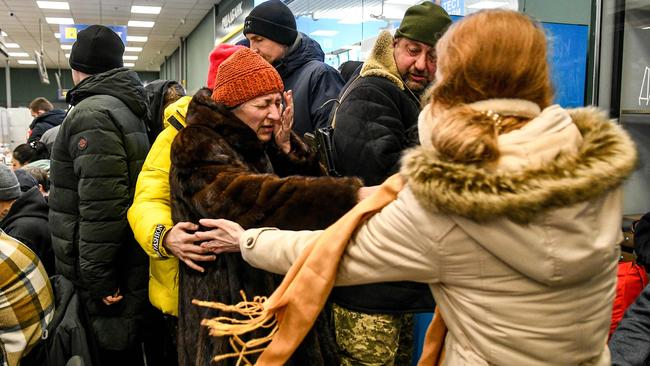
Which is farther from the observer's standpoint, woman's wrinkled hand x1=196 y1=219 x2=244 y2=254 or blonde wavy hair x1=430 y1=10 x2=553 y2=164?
woman's wrinkled hand x1=196 y1=219 x2=244 y2=254

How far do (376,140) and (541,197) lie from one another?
846mm

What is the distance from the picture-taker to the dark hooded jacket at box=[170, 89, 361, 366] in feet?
4.98

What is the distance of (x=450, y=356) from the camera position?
3.96 feet

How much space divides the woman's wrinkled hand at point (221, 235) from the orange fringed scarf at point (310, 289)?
24cm

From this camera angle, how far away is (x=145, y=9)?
1216 cm

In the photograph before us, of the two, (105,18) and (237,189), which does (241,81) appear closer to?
(237,189)

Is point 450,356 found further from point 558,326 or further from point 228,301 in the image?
point 228,301

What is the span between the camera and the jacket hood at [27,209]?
8.53ft

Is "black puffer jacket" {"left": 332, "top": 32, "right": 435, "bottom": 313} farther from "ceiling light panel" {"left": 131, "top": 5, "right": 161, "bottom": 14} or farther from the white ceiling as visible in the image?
"ceiling light panel" {"left": 131, "top": 5, "right": 161, "bottom": 14}

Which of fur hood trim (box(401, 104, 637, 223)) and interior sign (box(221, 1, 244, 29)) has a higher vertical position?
interior sign (box(221, 1, 244, 29))

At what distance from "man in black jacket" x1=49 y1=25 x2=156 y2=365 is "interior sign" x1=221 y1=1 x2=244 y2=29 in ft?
24.0

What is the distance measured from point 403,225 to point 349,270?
0.18 metres

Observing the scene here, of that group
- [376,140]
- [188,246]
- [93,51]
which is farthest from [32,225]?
[376,140]

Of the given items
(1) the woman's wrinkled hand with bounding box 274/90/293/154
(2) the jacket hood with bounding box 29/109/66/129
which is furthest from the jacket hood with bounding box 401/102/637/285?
(2) the jacket hood with bounding box 29/109/66/129
